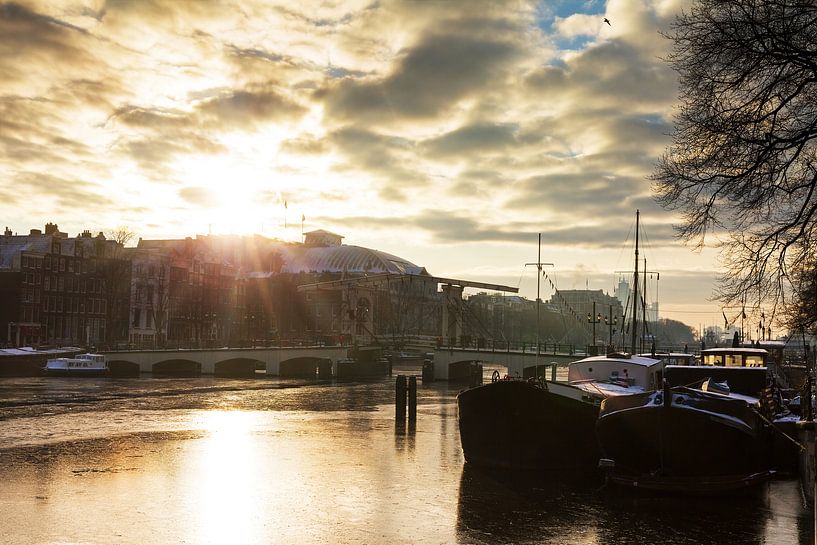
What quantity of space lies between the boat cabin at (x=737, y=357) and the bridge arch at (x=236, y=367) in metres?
57.4

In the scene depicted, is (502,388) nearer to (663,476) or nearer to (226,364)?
(663,476)

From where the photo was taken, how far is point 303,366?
319 ft

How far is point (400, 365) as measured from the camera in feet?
435

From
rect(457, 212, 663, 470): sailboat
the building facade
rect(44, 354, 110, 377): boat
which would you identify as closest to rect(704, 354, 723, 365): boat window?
rect(457, 212, 663, 470): sailboat

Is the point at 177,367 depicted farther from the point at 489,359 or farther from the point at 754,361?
the point at 754,361

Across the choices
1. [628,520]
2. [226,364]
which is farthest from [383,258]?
[628,520]

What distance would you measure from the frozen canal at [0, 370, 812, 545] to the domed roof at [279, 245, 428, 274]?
135973 mm

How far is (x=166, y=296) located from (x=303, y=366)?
2691 centimetres

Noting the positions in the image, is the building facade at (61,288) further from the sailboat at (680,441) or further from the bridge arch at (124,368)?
the sailboat at (680,441)

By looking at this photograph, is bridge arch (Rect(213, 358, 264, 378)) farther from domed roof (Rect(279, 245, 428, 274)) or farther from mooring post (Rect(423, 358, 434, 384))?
domed roof (Rect(279, 245, 428, 274))

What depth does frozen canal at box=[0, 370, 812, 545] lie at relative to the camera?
19.0 m

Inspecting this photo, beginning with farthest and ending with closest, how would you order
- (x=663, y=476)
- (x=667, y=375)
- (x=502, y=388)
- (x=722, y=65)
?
(x=667, y=375)
(x=502, y=388)
(x=663, y=476)
(x=722, y=65)

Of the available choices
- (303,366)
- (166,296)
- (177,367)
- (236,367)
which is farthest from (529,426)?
(166,296)

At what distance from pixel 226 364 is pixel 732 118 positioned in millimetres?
80408
